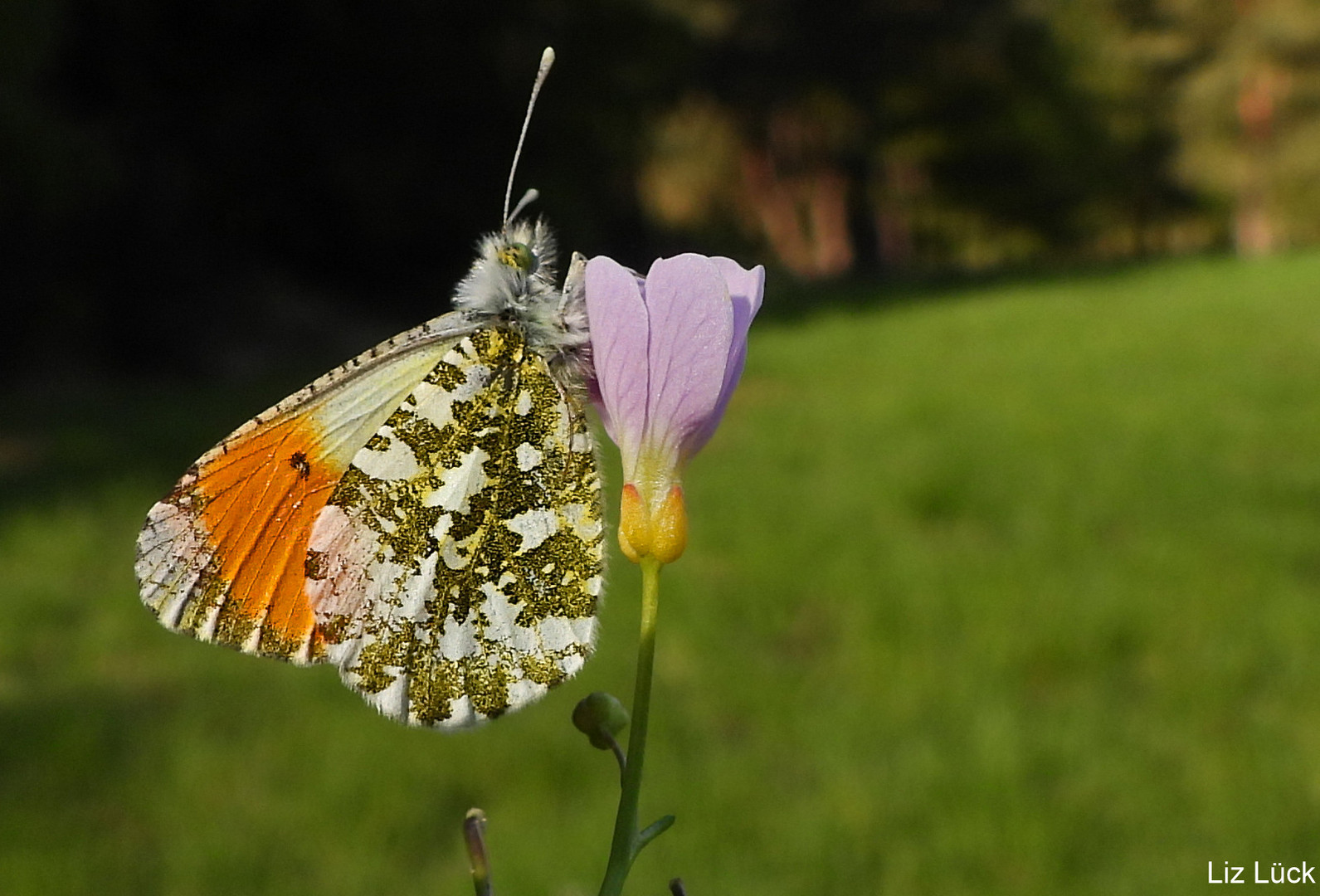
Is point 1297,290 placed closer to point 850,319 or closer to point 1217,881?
point 850,319

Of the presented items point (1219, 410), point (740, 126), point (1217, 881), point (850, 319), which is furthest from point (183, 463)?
point (740, 126)

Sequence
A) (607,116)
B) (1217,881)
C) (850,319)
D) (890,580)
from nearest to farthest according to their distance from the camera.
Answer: (1217,881) < (890,580) < (607,116) < (850,319)

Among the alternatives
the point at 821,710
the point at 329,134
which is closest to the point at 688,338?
the point at 821,710

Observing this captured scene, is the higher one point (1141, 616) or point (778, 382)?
point (778, 382)

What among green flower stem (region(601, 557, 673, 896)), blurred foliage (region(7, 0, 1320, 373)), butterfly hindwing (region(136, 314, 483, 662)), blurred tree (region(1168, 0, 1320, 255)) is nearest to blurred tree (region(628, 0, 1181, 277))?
blurred foliage (region(7, 0, 1320, 373))

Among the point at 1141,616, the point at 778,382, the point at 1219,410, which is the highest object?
the point at 778,382

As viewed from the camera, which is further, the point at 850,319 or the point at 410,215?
the point at 850,319

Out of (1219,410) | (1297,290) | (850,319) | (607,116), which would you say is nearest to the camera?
(1219,410)

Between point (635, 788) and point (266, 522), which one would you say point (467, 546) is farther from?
point (635, 788)

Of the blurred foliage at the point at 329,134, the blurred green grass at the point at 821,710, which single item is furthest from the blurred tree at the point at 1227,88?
the blurred green grass at the point at 821,710
